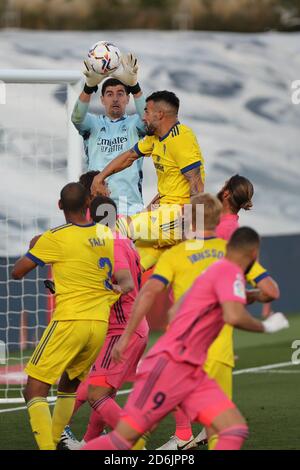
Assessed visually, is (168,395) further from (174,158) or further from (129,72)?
(129,72)

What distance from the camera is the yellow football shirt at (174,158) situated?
1188cm

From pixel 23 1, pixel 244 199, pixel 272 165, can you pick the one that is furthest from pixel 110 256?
pixel 23 1

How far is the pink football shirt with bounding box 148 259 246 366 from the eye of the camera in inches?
345

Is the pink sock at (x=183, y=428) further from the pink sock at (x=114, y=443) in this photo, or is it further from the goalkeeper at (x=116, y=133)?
the goalkeeper at (x=116, y=133)

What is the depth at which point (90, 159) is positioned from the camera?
1355 cm

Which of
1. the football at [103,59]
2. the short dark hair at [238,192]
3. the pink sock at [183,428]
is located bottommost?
the pink sock at [183,428]

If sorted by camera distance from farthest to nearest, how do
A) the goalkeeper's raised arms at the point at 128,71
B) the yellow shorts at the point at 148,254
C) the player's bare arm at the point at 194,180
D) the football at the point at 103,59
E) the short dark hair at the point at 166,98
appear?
the goalkeeper's raised arms at the point at 128,71, the football at the point at 103,59, the yellow shorts at the point at 148,254, the short dark hair at the point at 166,98, the player's bare arm at the point at 194,180

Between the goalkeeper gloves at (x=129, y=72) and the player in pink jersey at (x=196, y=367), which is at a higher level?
the goalkeeper gloves at (x=129, y=72)

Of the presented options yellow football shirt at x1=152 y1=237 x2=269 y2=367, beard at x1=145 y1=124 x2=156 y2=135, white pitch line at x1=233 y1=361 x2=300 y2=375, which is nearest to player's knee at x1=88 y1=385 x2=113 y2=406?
yellow football shirt at x1=152 y1=237 x2=269 y2=367

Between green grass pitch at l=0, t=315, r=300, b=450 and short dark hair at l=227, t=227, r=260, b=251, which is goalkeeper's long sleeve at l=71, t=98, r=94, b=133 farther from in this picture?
short dark hair at l=227, t=227, r=260, b=251

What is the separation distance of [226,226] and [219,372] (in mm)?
1291

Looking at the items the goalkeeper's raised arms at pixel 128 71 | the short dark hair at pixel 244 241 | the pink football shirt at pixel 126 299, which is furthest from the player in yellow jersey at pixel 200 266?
the goalkeeper's raised arms at pixel 128 71

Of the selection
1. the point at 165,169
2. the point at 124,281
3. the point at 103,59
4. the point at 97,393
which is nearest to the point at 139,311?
the point at 124,281

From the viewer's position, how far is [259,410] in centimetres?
1311
